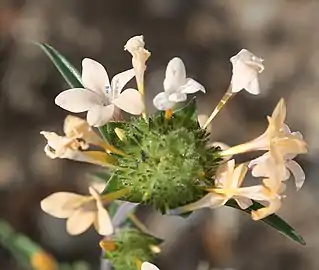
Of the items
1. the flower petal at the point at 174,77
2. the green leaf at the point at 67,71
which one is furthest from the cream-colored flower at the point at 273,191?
the green leaf at the point at 67,71

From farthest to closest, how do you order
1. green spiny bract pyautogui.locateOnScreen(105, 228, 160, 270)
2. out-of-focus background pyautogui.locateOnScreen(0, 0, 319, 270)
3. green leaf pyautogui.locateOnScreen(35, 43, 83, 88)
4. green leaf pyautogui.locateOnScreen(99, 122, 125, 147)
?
out-of-focus background pyautogui.locateOnScreen(0, 0, 319, 270)
green spiny bract pyautogui.locateOnScreen(105, 228, 160, 270)
green leaf pyautogui.locateOnScreen(35, 43, 83, 88)
green leaf pyautogui.locateOnScreen(99, 122, 125, 147)

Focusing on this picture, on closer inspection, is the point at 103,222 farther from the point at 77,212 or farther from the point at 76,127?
the point at 76,127

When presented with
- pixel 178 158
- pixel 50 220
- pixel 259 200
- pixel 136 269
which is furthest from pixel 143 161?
pixel 50 220

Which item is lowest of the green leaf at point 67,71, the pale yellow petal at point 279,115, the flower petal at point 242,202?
the flower petal at point 242,202

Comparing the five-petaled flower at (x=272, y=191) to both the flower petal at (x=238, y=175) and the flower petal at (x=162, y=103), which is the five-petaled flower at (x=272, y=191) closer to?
the flower petal at (x=238, y=175)

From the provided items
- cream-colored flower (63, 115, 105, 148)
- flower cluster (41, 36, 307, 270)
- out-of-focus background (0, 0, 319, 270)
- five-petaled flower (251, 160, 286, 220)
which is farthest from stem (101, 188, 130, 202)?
out-of-focus background (0, 0, 319, 270)

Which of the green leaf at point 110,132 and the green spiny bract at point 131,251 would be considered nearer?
the green leaf at point 110,132

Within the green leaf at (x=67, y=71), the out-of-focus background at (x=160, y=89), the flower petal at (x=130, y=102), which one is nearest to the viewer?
the flower petal at (x=130, y=102)

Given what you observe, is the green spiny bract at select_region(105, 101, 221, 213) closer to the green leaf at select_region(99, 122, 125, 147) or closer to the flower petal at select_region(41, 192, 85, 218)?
the green leaf at select_region(99, 122, 125, 147)
